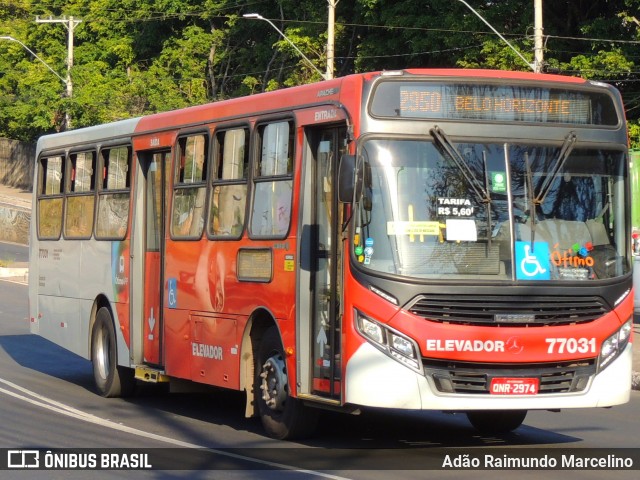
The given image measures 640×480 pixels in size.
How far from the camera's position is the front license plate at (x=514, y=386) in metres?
9.79

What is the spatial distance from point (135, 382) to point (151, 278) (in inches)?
64.6

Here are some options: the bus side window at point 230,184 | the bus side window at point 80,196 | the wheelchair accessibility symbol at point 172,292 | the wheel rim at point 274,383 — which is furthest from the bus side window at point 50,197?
the wheel rim at point 274,383

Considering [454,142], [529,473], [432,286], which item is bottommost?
[529,473]

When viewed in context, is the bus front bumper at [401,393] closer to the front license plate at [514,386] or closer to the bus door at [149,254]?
the front license plate at [514,386]

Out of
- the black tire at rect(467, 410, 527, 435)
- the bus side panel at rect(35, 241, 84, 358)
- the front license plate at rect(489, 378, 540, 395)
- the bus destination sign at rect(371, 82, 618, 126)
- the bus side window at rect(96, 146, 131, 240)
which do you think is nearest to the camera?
the front license plate at rect(489, 378, 540, 395)

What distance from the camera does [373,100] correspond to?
1009 centimetres

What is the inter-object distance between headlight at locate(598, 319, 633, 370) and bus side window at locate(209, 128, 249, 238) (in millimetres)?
3567

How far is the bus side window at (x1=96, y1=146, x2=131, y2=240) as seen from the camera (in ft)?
48.3

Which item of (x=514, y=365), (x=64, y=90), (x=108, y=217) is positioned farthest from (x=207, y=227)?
(x=64, y=90)

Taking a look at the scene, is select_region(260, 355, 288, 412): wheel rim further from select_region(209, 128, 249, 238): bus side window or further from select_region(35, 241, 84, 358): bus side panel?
select_region(35, 241, 84, 358): bus side panel

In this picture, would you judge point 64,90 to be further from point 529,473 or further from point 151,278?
point 529,473

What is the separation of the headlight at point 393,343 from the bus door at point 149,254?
4.47 meters

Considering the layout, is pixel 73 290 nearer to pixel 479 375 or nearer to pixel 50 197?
pixel 50 197

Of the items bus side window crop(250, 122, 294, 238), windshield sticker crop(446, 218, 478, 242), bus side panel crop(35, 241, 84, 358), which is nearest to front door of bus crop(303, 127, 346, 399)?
bus side window crop(250, 122, 294, 238)
